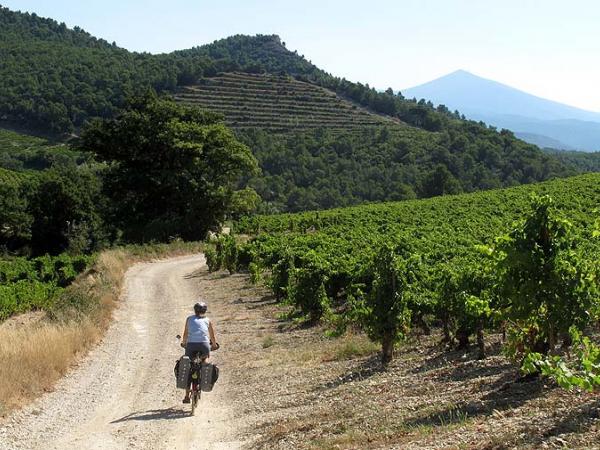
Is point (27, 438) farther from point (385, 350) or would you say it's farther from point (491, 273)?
point (491, 273)

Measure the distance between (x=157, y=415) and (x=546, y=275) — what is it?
6.46 m

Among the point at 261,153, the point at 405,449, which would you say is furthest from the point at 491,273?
the point at 261,153

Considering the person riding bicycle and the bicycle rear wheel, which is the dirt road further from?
the person riding bicycle

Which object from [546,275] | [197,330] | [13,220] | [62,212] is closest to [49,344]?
[197,330]

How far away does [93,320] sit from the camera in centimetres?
1723

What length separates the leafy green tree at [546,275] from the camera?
7.79 metres

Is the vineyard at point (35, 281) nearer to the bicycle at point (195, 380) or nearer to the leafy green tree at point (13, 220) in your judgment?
the leafy green tree at point (13, 220)

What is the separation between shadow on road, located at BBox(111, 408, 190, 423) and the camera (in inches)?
384


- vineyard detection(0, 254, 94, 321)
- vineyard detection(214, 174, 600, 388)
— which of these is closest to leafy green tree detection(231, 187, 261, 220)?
vineyard detection(0, 254, 94, 321)

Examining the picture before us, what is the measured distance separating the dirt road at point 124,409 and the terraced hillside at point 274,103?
392ft

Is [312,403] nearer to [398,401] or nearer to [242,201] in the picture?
[398,401]

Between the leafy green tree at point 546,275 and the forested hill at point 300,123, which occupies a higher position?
the forested hill at point 300,123

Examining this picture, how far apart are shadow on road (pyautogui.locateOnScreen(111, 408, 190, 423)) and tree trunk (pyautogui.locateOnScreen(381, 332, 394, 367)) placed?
3.76 m

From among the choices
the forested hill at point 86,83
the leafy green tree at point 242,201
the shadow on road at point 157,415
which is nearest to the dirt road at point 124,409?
the shadow on road at point 157,415
